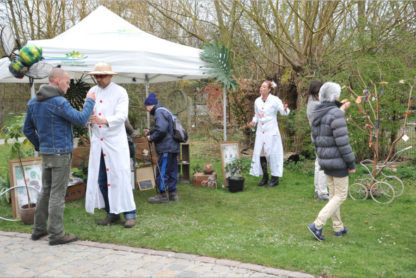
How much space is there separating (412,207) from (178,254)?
3.75 m

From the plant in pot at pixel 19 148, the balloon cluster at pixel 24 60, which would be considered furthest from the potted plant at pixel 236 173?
the balloon cluster at pixel 24 60

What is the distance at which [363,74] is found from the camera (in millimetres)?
7754

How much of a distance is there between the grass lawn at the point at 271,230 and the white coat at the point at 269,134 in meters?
0.54

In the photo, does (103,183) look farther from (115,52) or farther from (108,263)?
(115,52)

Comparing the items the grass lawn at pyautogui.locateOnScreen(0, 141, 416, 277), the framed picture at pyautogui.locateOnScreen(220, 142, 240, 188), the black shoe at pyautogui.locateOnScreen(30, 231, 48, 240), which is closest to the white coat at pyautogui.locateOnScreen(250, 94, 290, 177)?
the framed picture at pyautogui.locateOnScreen(220, 142, 240, 188)

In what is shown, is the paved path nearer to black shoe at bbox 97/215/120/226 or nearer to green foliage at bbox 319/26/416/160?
black shoe at bbox 97/215/120/226

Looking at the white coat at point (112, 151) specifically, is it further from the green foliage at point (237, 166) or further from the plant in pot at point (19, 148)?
the green foliage at point (237, 166)

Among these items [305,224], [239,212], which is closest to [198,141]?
[239,212]

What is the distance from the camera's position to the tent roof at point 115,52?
5.71 meters

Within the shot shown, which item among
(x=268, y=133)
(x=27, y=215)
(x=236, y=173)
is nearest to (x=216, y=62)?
(x=268, y=133)

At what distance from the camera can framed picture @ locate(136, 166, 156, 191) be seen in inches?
278

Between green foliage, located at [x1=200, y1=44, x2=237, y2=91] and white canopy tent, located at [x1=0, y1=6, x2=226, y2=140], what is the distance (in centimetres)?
14

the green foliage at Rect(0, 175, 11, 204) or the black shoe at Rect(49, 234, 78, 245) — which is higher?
the green foliage at Rect(0, 175, 11, 204)

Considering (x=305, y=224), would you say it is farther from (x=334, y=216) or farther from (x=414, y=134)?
(x=414, y=134)
